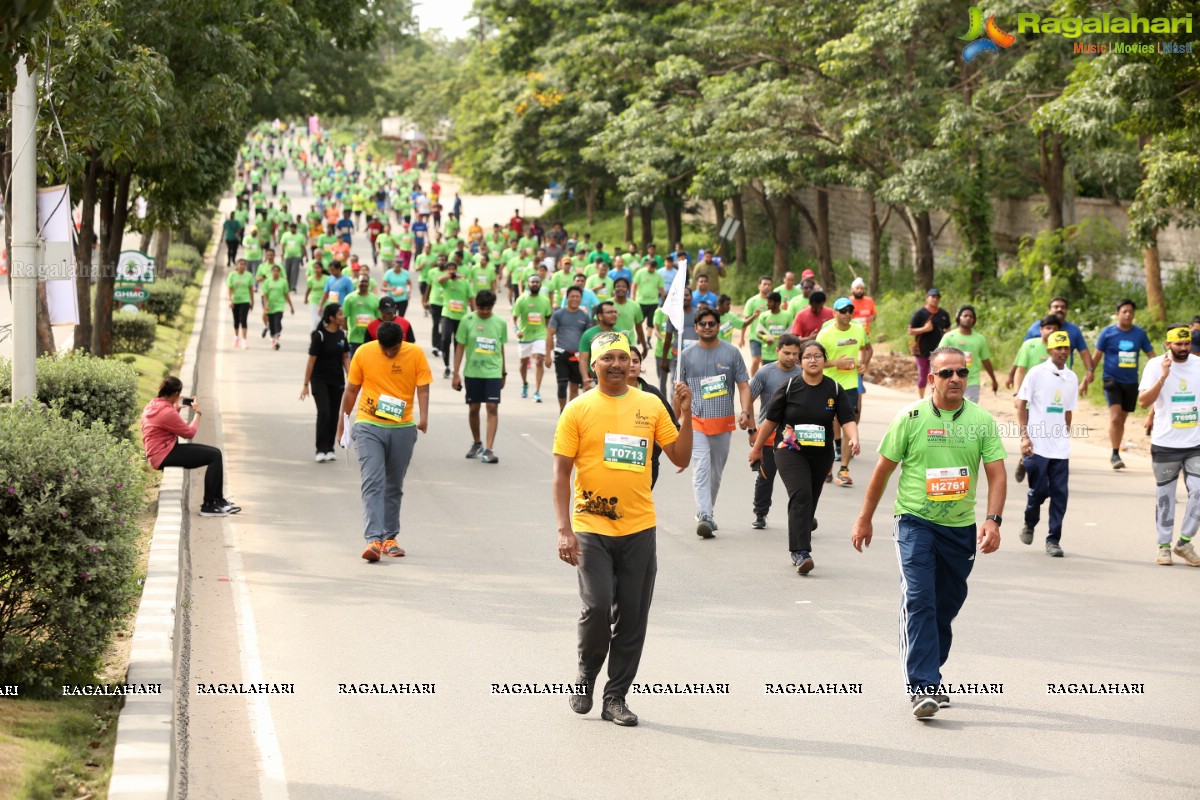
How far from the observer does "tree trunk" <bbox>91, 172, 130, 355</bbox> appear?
1922cm

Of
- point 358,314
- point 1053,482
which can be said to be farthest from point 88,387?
point 1053,482

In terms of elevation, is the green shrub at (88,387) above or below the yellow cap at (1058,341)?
below

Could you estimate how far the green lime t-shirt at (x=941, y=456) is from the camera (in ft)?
24.1

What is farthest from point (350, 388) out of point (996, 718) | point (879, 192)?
point (879, 192)

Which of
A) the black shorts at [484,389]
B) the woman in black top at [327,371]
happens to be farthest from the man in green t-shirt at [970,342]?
the woman in black top at [327,371]

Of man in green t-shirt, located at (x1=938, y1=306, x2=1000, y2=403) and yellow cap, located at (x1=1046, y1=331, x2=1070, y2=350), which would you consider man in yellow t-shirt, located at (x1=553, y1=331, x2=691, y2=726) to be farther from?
man in green t-shirt, located at (x1=938, y1=306, x2=1000, y2=403)

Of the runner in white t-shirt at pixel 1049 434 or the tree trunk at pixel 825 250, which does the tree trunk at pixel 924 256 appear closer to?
the tree trunk at pixel 825 250

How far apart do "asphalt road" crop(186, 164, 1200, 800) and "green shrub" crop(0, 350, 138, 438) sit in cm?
135

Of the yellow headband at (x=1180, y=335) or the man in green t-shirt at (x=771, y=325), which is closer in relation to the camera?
the yellow headband at (x=1180, y=335)

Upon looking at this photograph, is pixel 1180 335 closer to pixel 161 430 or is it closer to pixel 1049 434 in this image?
pixel 1049 434

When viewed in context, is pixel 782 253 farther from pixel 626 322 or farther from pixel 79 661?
pixel 79 661

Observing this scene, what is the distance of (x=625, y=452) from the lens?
7059 mm

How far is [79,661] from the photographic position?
23.5 feet

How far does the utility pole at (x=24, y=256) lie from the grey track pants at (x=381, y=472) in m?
2.36
